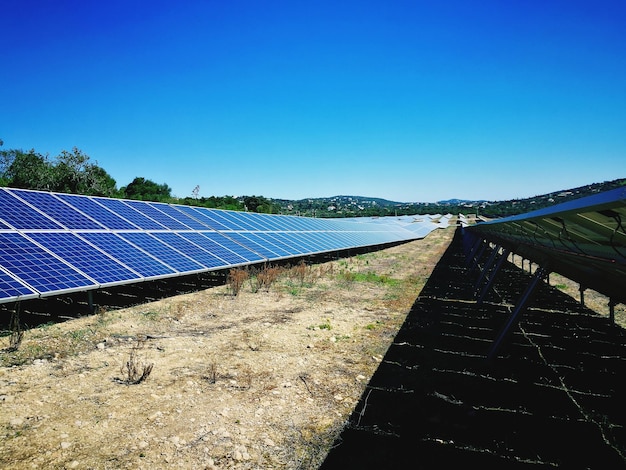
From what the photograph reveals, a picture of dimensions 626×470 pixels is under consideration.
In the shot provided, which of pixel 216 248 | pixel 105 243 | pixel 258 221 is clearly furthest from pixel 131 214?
pixel 258 221

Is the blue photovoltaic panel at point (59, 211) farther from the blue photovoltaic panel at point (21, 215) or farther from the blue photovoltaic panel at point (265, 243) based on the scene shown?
the blue photovoltaic panel at point (265, 243)

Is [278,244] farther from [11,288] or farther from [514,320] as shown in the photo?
[514,320]

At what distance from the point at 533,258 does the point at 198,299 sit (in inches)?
371

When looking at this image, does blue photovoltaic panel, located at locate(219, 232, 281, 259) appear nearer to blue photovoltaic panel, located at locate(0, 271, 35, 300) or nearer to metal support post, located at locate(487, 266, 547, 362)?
blue photovoltaic panel, located at locate(0, 271, 35, 300)

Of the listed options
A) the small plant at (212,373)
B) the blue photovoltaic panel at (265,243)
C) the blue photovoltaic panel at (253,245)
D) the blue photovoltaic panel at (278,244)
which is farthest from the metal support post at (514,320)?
the blue photovoltaic panel at (278,244)

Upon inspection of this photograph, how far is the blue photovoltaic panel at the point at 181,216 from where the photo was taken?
54.1 ft

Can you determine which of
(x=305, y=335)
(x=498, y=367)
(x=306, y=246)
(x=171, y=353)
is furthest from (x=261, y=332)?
(x=306, y=246)

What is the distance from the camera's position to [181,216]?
1727 cm

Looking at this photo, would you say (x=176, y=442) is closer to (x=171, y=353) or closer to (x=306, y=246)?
(x=171, y=353)

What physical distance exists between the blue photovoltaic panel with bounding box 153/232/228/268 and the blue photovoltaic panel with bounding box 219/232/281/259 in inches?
116

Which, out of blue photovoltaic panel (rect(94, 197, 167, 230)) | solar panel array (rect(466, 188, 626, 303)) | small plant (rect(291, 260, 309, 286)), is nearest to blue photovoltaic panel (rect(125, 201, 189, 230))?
blue photovoltaic panel (rect(94, 197, 167, 230))

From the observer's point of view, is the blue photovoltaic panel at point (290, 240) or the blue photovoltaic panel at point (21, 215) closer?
the blue photovoltaic panel at point (21, 215)

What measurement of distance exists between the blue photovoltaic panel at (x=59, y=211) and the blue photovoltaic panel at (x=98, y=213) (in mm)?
377

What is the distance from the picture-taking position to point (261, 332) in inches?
328
